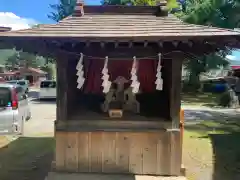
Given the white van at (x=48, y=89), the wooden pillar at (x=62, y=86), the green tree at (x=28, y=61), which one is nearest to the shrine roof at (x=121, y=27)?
the wooden pillar at (x=62, y=86)

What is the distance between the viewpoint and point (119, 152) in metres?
6.08

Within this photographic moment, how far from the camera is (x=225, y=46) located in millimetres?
5398

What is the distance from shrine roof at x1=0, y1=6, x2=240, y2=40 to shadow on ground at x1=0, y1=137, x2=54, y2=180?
9.51ft

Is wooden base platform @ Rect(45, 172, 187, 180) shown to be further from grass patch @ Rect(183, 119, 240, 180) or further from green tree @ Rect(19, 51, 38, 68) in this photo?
green tree @ Rect(19, 51, 38, 68)

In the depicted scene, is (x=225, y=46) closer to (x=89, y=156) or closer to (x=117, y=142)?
(x=117, y=142)

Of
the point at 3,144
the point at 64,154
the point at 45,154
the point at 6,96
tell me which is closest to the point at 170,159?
the point at 64,154

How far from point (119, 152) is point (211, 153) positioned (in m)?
3.22

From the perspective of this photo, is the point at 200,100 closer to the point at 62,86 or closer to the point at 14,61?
the point at 62,86

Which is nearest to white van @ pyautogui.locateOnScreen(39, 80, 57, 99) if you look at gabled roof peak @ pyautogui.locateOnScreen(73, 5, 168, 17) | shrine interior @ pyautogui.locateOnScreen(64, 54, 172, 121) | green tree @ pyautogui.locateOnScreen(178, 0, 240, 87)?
green tree @ pyautogui.locateOnScreen(178, 0, 240, 87)

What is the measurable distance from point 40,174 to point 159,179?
2453 mm

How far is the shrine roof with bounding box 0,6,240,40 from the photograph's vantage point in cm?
522

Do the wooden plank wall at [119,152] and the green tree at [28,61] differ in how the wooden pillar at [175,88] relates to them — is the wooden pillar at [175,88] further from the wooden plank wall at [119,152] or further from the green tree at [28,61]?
the green tree at [28,61]

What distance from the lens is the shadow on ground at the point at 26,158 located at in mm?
6336

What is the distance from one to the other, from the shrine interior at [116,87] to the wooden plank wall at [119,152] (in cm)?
45
